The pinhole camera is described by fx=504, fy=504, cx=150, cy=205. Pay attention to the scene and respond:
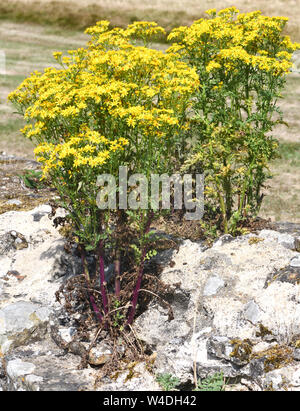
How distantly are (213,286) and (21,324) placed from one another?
178 cm

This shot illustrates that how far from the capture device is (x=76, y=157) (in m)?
3.89

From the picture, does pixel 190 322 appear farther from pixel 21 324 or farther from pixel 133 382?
pixel 21 324

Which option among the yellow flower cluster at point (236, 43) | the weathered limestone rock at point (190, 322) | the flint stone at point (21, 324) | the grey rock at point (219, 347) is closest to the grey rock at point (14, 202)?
the weathered limestone rock at point (190, 322)

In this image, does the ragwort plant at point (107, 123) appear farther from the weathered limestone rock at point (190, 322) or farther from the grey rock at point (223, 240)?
the grey rock at point (223, 240)

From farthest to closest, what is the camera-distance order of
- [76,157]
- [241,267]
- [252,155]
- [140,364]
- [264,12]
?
[264,12]
[252,155]
[241,267]
[140,364]
[76,157]

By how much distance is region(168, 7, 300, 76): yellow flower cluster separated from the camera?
186 inches

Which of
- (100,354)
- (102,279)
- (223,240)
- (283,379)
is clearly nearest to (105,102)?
(102,279)

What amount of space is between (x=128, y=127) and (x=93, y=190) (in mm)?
611

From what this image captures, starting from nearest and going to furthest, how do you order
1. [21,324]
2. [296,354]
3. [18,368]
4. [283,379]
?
[283,379] < [296,354] < [18,368] < [21,324]

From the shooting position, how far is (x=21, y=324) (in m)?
4.57

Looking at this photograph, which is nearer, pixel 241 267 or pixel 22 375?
pixel 22 375

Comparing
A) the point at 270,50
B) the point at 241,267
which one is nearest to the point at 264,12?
the point at 270,50

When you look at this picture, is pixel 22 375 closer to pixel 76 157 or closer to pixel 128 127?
pixel 76 157

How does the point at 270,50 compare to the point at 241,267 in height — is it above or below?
above
